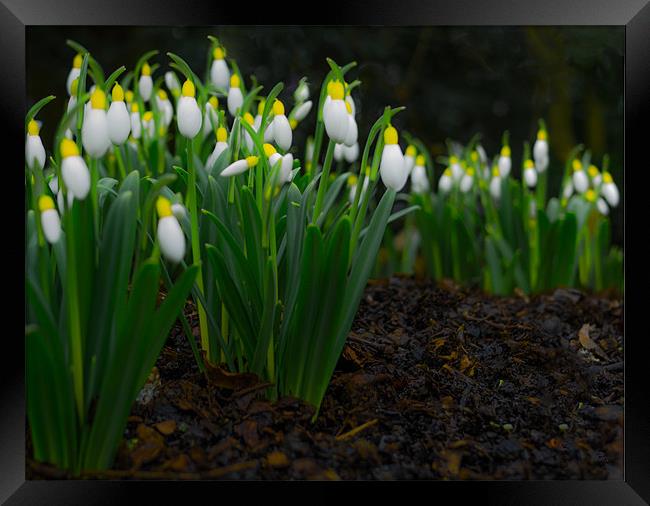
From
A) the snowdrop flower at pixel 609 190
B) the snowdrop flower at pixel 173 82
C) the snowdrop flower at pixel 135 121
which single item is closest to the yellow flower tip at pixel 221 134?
the snowdrop flower at pixel 135 121

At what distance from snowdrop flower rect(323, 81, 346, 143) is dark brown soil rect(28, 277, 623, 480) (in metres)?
0.55

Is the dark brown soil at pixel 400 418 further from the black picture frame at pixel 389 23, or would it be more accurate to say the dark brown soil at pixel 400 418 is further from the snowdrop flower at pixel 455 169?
the snowdrop flower at pixel 455 169

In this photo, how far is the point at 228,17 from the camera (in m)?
1.31

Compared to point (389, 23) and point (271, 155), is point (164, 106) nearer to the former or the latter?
point (271, 155)

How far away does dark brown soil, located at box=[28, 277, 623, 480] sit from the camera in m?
1.25

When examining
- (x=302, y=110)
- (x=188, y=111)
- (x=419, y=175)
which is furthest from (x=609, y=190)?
(x=188, y=111)

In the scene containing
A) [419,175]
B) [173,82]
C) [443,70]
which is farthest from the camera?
[443,70]

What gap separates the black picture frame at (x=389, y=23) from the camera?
4.00 feet

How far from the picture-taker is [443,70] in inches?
157

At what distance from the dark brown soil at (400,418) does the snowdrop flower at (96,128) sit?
0.55 m

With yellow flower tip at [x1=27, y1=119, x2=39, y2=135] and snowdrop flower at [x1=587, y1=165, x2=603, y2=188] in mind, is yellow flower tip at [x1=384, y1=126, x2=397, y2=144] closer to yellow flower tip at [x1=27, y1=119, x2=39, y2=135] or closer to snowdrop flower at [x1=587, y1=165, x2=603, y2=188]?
yellow flower tip at [x1=27, y1=119, x2=39, y2=135]

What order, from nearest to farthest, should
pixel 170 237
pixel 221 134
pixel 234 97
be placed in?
1. pixel 170 237
2. pixel 221 134
3. pixel 234 97

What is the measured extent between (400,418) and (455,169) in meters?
1.89

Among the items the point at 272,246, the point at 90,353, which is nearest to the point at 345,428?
the point at 272,246
